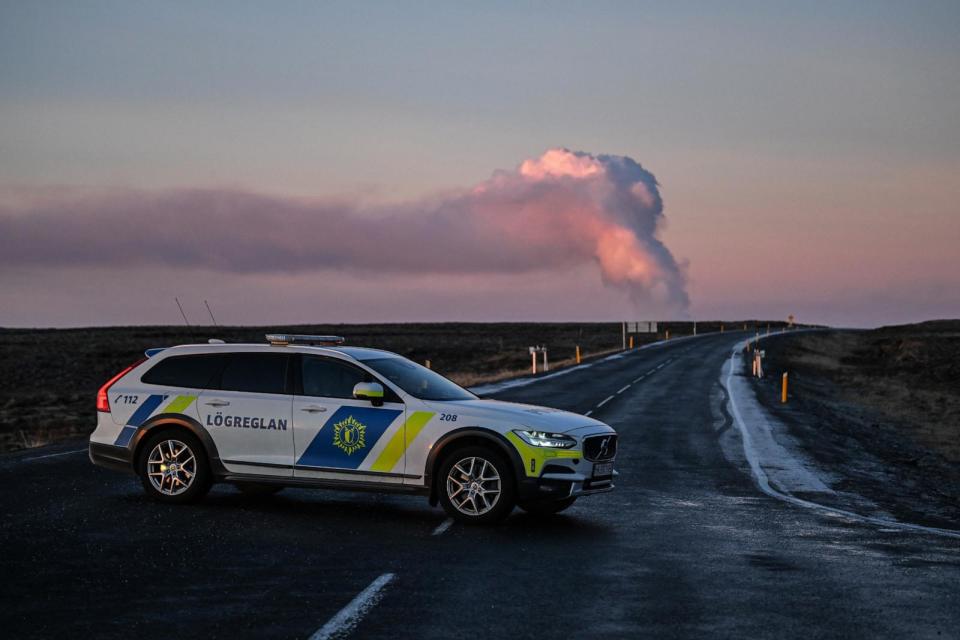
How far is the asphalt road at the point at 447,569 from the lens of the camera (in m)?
6.95

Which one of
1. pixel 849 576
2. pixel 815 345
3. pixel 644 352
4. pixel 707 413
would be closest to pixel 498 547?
pixel 849 576

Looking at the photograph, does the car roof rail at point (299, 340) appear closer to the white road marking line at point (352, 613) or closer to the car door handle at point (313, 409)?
the car door handle at point (313, 409)

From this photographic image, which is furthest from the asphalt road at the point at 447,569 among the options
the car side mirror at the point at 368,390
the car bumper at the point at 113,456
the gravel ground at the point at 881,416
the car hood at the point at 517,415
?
the gravel ground at the point at 881,416

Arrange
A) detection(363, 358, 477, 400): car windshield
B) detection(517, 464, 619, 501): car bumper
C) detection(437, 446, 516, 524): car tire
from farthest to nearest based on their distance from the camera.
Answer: detection(363, 358, 477, 400): car windshield
detection(437, 446, 516, 524): car tire
detection(517, 464, 619, 501): car bumper

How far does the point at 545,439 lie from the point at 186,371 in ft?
14.0

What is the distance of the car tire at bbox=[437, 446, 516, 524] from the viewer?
10875 mm

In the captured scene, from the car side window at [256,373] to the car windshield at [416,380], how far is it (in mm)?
987

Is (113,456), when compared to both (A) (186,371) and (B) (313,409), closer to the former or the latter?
(A) (186,371)

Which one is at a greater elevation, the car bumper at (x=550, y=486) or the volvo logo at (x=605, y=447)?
the volvo logo at (x=605, y=447)

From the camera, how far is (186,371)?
12344 mm

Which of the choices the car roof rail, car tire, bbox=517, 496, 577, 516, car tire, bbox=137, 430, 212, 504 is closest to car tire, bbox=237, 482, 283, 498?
car tire, bbox=137, 430, 212, 504

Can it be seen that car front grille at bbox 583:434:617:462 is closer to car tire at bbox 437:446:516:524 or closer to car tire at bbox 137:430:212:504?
car tire at bbox 437:446:516:524

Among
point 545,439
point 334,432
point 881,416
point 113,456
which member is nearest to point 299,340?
point 334,432

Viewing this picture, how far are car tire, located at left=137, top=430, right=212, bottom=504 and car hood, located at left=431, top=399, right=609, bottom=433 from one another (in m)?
2.76
